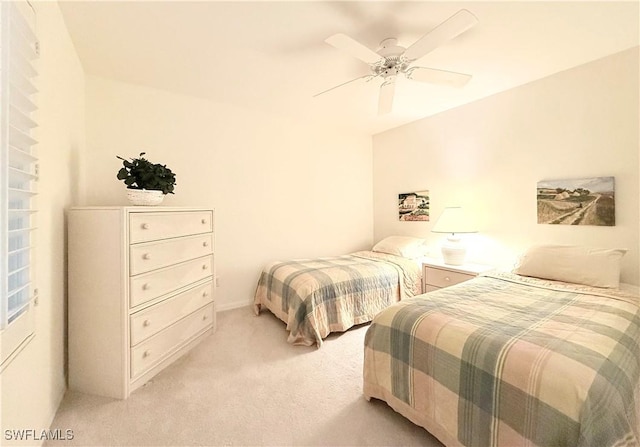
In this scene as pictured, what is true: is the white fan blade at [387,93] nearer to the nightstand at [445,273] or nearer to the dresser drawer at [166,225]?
the nightstand at [445,273]

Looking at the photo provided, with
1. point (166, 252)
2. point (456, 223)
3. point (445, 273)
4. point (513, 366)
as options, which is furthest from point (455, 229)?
point (166, 252)

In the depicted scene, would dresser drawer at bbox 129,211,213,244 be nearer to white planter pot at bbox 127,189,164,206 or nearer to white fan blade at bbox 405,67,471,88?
white planter pot at bbox 127,189,164,206

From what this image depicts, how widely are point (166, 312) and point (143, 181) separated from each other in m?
1.01

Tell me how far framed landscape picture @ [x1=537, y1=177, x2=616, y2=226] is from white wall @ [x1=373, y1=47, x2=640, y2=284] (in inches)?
2.1

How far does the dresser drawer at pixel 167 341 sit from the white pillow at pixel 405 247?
231 cm

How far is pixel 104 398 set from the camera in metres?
1.67

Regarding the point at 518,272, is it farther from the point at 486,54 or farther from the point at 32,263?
the point at 32,263

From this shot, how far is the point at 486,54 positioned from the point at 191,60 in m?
2.42

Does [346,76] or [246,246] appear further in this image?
[246,246]

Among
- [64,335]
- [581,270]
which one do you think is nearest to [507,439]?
[581,270]

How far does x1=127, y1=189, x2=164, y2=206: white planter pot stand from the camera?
198cm

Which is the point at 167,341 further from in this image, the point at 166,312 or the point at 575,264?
the point at 575,264

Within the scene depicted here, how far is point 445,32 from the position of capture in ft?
4.96

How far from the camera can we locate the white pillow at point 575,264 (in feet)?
6.31
